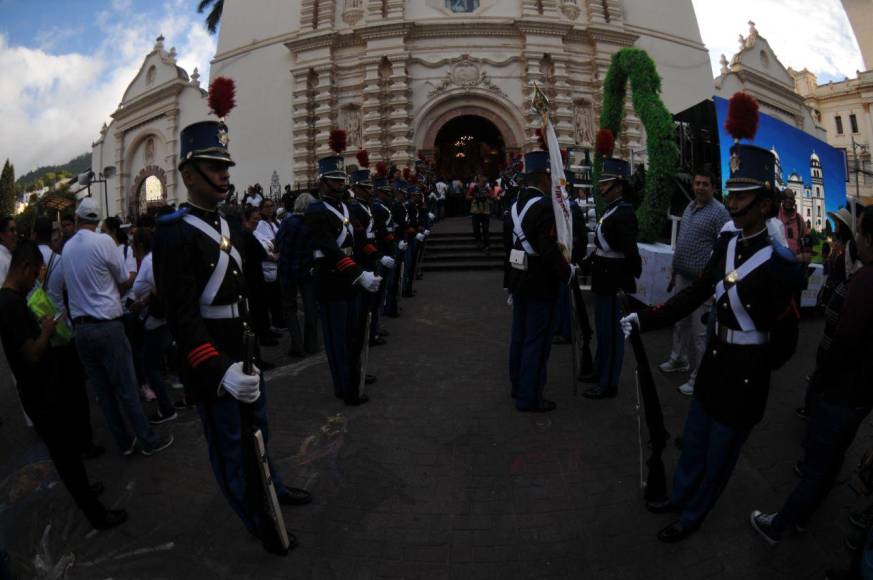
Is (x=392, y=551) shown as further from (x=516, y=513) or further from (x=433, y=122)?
(x=433, y=122)

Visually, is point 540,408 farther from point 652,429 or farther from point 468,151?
Answer: point 468,151

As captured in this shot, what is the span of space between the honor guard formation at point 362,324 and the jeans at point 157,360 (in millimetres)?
21

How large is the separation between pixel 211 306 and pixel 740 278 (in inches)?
121

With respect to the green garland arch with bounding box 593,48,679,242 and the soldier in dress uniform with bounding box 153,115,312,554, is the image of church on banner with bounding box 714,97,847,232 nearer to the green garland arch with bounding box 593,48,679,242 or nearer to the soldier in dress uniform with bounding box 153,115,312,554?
the green garland arch with bounding box 593,48,679,242

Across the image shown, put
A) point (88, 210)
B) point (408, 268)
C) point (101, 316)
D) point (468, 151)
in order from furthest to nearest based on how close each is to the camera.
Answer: point (468, 151), point (408, 268), point (88, 210), point (101, 316)

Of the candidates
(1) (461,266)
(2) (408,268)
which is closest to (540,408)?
(2) (408,268)

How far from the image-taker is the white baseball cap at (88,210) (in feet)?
14.2

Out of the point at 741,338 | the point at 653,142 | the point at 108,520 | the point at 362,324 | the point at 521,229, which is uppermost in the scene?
the point at 653,142

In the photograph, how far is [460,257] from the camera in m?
15.1

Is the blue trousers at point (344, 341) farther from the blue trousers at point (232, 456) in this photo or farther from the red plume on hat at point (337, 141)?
the red plume on hat at point (337, 141)

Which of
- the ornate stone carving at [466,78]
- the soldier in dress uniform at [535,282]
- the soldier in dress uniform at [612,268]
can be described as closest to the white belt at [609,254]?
the soldier in dress uniform at [612,268]

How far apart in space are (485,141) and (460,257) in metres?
15.9

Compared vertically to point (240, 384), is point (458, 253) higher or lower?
higher

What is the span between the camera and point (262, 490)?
292cm
